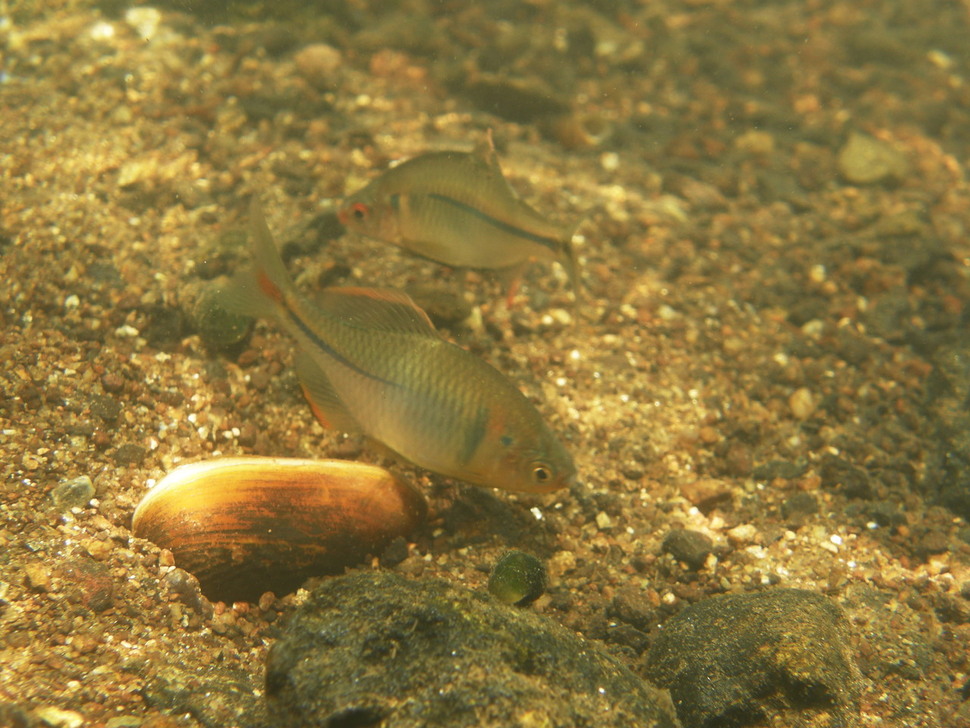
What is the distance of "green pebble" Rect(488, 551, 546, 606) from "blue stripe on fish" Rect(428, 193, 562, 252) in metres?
1.65

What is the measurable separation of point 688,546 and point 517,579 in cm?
107

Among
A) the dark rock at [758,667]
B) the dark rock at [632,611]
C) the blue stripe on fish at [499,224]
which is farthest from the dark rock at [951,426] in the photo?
the blue stripe on fish at [499,224]

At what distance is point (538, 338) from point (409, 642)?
8.01 ft

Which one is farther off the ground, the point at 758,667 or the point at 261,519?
the point at 261,519

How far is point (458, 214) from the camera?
3482mm

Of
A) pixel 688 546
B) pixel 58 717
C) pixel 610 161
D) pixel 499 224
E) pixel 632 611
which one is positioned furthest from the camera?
pixel 610 161

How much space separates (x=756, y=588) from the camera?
315 centimetres

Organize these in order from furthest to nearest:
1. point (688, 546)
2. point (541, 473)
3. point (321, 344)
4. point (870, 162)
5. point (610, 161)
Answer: point (870, 162)
point (610, 161)
point (688, 546)
point (321, 344)
point (541, 473)

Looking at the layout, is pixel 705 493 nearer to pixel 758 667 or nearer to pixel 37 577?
pixel 758 667

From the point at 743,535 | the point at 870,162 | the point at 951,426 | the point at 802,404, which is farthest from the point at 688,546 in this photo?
the point at 870,162

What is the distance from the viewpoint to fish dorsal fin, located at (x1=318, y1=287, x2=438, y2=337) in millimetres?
2824

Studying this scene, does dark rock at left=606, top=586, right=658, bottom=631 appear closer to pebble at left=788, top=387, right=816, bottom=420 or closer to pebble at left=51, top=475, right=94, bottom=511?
pebble at left=788, top=387, right=816, bottom=420

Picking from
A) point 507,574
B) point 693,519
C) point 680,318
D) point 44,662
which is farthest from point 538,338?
point 44,662

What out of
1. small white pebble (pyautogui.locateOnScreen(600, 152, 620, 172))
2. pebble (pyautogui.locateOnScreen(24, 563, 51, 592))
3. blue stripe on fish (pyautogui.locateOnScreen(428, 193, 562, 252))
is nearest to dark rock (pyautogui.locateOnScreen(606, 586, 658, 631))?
blue stripe on fish (pyautogui.locateOnScreen(428, 193, 562, 252))
